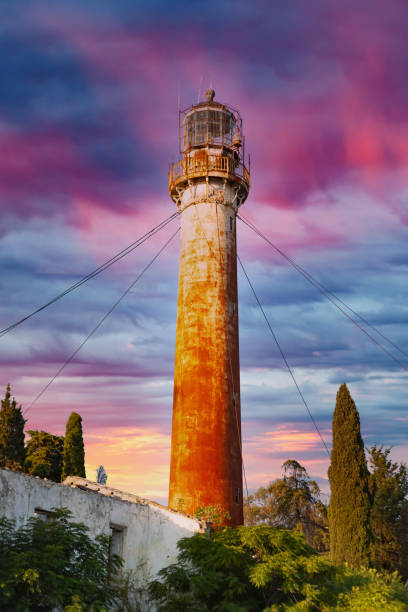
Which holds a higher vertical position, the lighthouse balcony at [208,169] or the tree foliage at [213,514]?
the lighthouse balcony at [208,169]

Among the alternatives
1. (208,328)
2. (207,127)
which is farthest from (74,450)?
(207,127)

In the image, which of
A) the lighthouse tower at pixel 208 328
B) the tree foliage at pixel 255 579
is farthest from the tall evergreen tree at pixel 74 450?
the tree foliage at pixel 255 579

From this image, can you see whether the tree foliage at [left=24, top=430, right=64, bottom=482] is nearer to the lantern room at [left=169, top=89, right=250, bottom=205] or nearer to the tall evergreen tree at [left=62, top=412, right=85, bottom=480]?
the tall evergreen tree at [left=62, top=412, right=85, bottom=480]

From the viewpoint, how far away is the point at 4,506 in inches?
628

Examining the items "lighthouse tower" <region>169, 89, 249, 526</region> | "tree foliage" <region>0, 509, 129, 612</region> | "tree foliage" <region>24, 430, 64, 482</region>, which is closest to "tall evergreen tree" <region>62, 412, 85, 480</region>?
"tree foliage" <region>24, 430, 64, 482</region>

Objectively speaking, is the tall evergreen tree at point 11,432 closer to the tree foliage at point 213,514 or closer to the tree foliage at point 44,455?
the tree foliage at point 44,455

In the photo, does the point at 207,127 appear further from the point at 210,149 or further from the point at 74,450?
the point at 74,450

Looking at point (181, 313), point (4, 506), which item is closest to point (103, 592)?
point (4, 506)

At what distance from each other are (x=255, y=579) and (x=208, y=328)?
13.4m

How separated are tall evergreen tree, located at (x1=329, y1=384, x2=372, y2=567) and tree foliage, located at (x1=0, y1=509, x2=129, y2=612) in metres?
16.8

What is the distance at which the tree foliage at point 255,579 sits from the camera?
18.8 meters

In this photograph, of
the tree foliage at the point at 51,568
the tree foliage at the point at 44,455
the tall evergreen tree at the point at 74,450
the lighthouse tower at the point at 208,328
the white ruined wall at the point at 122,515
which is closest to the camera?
the tree foliage at the point at 51,568

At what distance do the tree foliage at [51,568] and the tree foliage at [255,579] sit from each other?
2.73 meters

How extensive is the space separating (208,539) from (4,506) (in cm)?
765
